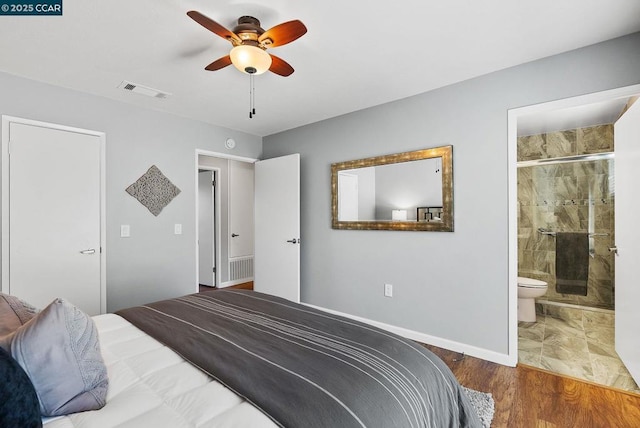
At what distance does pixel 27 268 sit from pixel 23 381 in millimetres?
2388

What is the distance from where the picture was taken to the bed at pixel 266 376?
902mm

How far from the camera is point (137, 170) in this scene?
3146 mm

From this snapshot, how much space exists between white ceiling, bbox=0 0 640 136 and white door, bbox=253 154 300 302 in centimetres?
113

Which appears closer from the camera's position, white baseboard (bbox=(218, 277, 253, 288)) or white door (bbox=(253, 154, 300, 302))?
white door (bbox=(253, 154, 300, 302))

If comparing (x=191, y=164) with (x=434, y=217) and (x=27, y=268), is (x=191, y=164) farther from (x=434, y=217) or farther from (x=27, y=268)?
(x=434, y=217)

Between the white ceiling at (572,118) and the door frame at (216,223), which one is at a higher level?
the white ceiling at (572,118)

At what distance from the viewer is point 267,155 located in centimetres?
435

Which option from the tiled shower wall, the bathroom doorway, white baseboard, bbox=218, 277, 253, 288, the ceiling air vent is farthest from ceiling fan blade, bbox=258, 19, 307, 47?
white baseboard, bbox=218, 277, 253, 288

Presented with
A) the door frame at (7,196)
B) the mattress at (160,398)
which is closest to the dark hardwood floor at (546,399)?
the mattress at (160,398)

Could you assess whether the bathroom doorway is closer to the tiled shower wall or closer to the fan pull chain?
the tiled shower wall

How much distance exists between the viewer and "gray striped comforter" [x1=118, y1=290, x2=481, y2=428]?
94cm

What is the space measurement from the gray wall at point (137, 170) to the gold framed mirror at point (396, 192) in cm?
171

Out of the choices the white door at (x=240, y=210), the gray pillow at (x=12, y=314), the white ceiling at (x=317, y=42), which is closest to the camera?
the gray pillow at (x=12, y=314)

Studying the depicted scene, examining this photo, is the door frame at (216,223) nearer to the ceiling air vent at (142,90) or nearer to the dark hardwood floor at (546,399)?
the ceiling air vent at (142,90)
